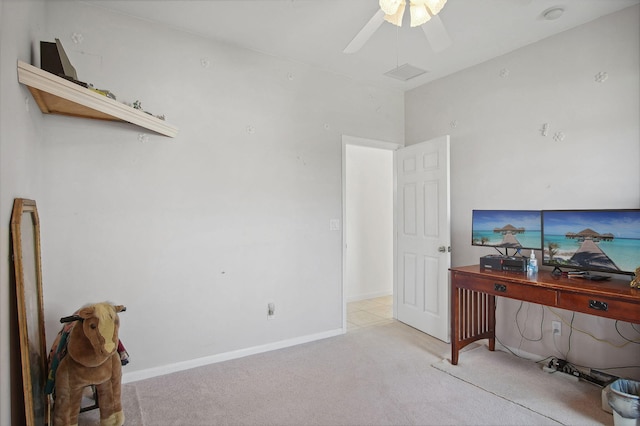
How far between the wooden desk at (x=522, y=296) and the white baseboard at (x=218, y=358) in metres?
1.29

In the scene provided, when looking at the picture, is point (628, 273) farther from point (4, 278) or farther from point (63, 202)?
point (63, 202)

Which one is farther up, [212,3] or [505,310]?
[212,3]

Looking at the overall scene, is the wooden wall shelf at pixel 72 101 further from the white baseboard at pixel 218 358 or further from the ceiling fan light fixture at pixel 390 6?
the white baseboard at pixel 218 358

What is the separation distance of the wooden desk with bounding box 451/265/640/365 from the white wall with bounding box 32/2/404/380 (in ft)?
4.08

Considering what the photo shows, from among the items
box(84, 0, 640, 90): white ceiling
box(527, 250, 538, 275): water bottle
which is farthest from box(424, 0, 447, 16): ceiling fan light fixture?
→ box(527, 250, 538, 275): water bottle

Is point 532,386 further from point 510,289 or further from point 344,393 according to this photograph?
point 344,393

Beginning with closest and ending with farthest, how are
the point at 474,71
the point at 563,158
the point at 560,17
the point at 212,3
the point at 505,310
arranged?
the point at 212,3 → the point at 560,17 → the point at 563,158 → the point at 505,310 → the point at 474,71

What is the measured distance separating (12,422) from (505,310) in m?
3.56

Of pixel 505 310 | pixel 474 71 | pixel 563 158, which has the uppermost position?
pixel 474 71

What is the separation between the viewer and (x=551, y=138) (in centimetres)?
281

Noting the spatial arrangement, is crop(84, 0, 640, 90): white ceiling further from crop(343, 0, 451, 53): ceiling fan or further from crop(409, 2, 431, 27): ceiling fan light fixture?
crop(409, 2, 431, 27): ceiling fan light fixture

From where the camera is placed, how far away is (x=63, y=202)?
91.3 inches

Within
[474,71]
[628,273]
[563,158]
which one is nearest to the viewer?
[628,273]

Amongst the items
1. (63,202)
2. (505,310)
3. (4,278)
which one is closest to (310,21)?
(63,202)
